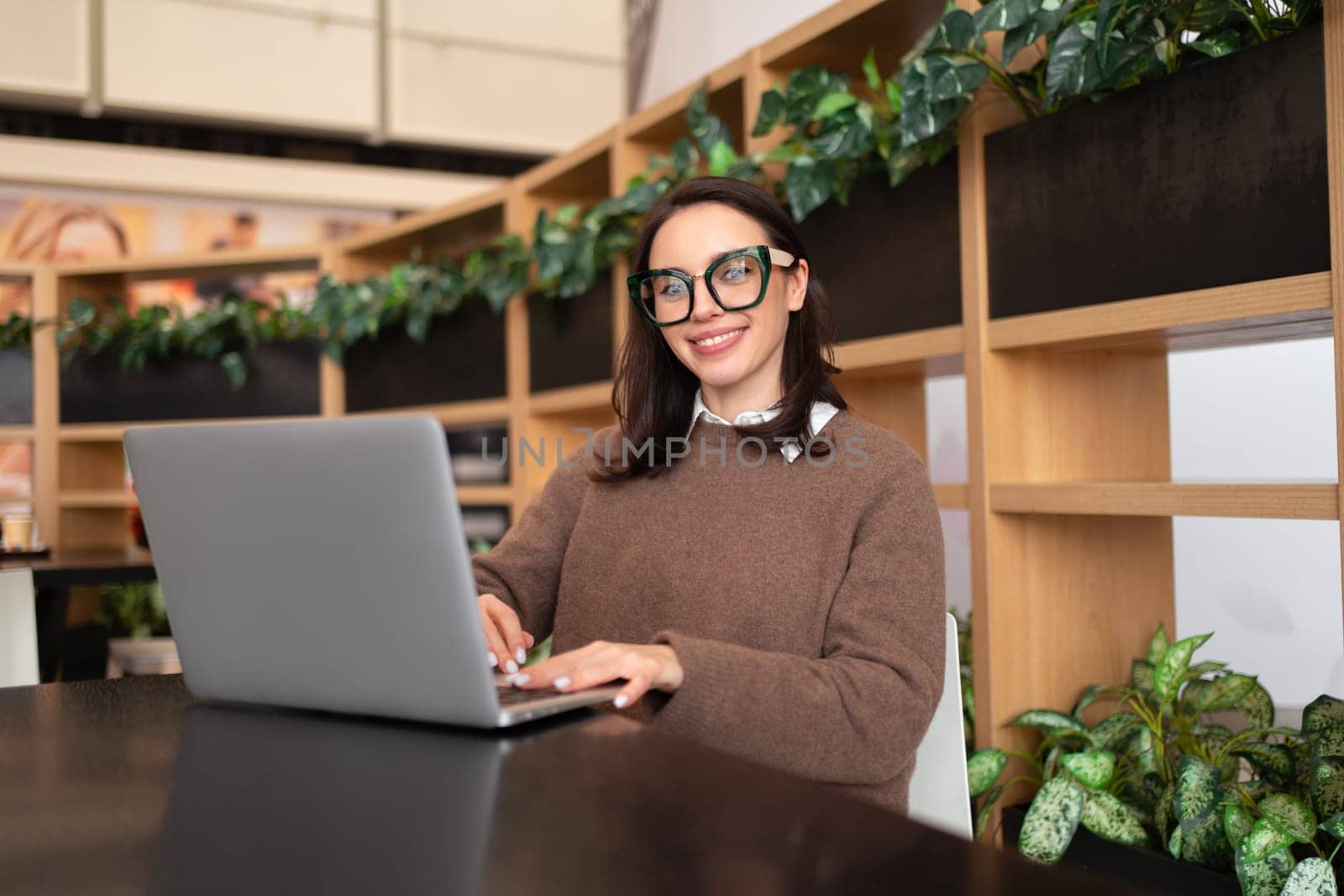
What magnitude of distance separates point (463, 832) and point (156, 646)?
9.59 ft

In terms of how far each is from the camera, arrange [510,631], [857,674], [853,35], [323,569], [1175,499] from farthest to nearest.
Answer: [853,35] < [1175,499] < [510,631] < [857,674] < [323,569]

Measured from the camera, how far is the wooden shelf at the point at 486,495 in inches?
142

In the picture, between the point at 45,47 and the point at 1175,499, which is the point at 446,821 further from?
the point at 45,47

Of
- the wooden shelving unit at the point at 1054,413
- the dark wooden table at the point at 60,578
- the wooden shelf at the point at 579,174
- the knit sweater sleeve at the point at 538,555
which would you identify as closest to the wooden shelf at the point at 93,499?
the dark wooden table at the point at 60,578

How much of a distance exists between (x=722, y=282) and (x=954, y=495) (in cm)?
84

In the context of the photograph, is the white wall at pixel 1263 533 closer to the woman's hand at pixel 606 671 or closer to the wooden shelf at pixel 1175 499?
the wooden shelf at pixel 1175 499

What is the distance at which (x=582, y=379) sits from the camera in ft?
10.3

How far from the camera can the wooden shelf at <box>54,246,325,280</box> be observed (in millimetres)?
4445

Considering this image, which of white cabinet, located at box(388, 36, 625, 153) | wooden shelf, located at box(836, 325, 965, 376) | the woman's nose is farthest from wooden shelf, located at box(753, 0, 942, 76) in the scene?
white cabinet, located at box(388, 36, 625, 153)

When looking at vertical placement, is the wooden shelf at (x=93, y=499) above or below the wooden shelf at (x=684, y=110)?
below

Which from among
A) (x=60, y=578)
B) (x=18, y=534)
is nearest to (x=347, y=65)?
(x=18, y=534)

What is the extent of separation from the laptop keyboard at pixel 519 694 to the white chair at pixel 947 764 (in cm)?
55

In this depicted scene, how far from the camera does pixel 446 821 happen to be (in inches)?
23.9

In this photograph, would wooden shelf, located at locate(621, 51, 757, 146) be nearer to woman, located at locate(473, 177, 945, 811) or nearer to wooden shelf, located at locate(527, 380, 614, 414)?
wooden shelf, located at locate(527, 380, 614, 414)
